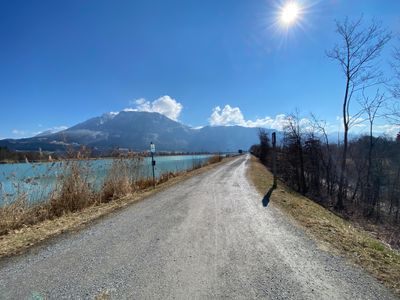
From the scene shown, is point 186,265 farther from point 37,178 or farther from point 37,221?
point 37,178

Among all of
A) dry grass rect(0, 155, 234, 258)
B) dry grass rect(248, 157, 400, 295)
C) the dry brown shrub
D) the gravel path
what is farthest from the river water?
dry grass rect(248, 157, 400, 295)

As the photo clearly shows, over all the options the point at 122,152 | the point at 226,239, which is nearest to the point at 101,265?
the point at 226,239

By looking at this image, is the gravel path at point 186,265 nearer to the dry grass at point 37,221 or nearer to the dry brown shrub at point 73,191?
the dry grass at point 37,221

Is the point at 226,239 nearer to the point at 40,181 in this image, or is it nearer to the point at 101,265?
the point at 101,265

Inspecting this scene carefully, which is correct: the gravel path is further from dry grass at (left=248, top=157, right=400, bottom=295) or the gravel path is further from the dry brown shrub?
the dry brown shrub

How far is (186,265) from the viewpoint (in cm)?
400

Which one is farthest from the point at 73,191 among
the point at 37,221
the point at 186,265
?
the point at 186,265

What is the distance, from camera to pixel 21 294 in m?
3.28

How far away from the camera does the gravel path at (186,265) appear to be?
3256mm

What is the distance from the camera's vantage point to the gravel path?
3.26 metres

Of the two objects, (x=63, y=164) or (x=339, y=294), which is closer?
(x=339, y=294)

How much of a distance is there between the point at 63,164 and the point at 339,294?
868 cm

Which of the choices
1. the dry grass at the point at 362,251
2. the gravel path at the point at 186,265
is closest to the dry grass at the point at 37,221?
the gravel path at the point at 186,265

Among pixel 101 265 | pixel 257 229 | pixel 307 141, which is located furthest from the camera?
pixel 307 141
